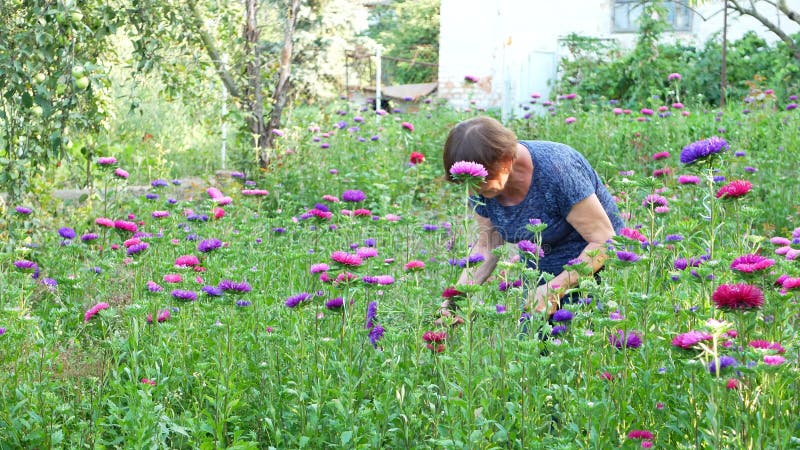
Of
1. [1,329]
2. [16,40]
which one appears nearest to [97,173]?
[16,40]

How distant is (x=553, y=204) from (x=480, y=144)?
20.9 inches

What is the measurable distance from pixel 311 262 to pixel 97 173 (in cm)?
214

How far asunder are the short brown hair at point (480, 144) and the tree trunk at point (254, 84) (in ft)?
13.9

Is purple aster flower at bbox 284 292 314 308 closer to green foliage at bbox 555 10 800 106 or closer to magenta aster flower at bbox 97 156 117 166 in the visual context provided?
magenta aster flower at bbox 97 156 117 166

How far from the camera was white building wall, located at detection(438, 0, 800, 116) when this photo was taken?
1295 centimetres

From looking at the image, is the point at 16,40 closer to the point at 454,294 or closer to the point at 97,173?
the point at 97,173

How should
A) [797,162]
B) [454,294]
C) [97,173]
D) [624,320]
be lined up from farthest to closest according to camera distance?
[797,162] → [97,173] → [454,294] → [624,320]

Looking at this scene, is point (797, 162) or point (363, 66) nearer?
point (797, 162)

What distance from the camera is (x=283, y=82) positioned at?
7.47 meters

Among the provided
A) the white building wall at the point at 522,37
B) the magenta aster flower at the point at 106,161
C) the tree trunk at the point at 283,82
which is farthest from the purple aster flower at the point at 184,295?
the white building wall at the point at 522,37

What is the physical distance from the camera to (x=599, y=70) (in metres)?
12.2

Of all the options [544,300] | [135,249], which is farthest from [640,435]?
[135,249]

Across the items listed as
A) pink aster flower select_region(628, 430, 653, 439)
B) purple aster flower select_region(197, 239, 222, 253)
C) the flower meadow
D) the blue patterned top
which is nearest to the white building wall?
the flower meadow

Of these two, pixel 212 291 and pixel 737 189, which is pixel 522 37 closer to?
pixel 737 189
